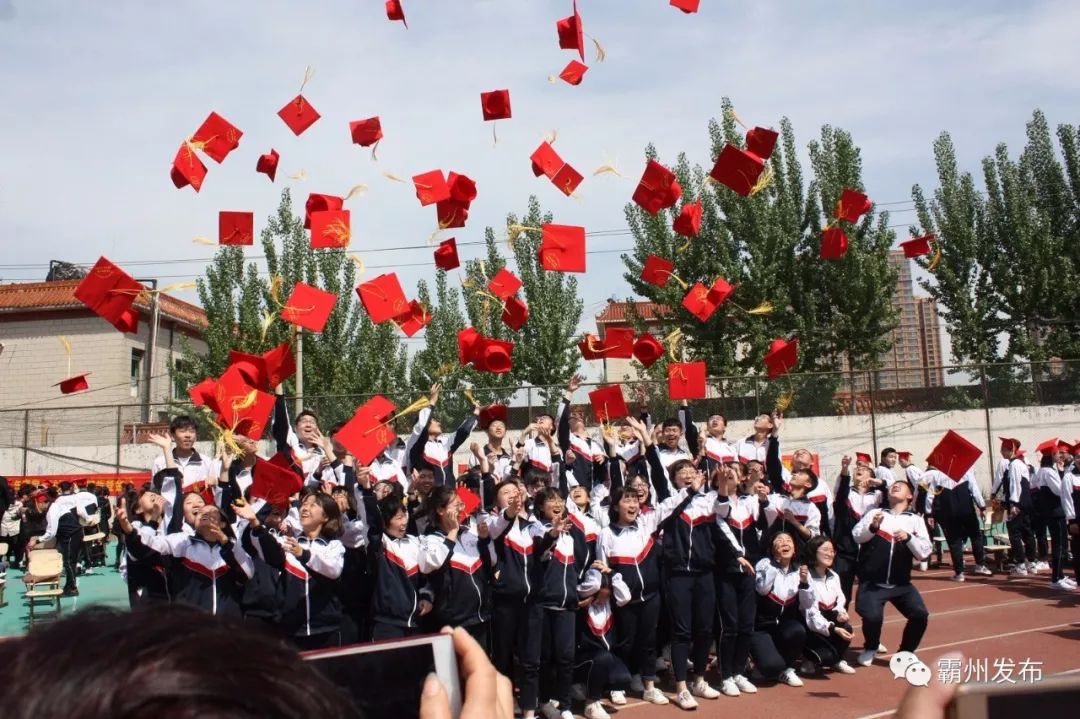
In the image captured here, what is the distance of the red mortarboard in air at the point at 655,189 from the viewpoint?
1207 centimetres

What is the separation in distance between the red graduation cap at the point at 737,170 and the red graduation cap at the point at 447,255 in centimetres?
336

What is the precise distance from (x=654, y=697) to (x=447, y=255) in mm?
6192

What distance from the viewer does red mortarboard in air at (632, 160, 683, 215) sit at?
39.6 ft

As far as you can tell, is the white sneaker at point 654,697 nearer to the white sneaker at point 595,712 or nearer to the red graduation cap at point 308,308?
the white sneaker at point 595,712

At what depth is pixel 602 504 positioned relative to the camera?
413 inches

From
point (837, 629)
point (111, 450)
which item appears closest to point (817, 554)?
point (837, 629)

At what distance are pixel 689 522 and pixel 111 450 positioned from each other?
60.7 ft

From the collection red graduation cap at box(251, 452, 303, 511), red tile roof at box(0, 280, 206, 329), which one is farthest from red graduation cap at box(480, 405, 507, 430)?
red tile roof at box(0, 280, 206, 329)

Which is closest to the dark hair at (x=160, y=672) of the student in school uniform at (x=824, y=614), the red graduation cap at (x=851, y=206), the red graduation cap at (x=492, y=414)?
the student in school uniform at (x=824, y=614)

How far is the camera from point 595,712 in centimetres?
827

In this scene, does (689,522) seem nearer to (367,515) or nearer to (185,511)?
(367,515)

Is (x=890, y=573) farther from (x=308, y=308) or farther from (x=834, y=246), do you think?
(x=834, y=246)

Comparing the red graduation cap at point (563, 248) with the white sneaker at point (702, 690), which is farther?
the red graduation cap at point (563, 248)

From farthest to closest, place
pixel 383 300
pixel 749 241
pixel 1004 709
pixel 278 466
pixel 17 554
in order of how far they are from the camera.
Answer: pixel 749 241, pixel 17 554, pixel 383 300, pixel 278 466, pixel 1004 709
